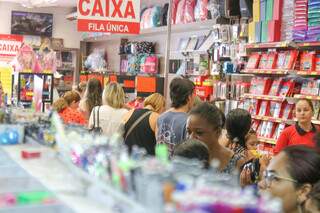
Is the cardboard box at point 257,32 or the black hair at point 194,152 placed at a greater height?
the cardboard box at point 257,32

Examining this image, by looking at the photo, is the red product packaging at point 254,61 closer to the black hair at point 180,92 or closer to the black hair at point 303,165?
the black hair at point 180,92

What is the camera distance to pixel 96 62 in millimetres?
13953

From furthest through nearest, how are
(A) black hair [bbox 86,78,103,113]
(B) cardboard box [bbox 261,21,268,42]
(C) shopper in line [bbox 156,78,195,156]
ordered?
(B) cardboard box [bbox 261,21,268,42]
(A) black hair [bbox 86,78,103,113]
(C) shopper in line [bbox 156,78,195,156]

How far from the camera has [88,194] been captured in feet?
4.75

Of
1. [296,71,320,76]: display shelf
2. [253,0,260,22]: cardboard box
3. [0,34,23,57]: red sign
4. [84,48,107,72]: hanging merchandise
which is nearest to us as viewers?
[296,71,320,76]: display shelf

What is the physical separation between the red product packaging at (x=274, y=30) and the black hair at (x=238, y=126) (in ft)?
10.4

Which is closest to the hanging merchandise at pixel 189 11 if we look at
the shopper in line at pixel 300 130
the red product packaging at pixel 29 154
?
the shopper in line at pixel 300 130

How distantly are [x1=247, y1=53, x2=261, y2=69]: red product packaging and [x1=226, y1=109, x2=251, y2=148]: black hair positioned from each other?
3.36 meters

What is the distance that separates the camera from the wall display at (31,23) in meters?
14.5

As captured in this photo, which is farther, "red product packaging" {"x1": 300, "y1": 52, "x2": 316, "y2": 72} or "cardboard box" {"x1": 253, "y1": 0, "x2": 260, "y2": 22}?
"cardboard box" {"x1": 253, "y1": 0, "x2": 260, "y2": 22}

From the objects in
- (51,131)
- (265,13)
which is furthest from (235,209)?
(265,13)

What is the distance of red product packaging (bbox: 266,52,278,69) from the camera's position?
6746mm

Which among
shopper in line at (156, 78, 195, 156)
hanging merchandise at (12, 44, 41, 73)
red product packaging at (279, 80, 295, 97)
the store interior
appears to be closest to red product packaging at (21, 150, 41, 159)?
the store interior

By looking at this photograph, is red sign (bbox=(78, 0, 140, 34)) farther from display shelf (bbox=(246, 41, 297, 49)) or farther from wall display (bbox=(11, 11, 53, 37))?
wall display (bbox=(11, 11, 53, 37))
